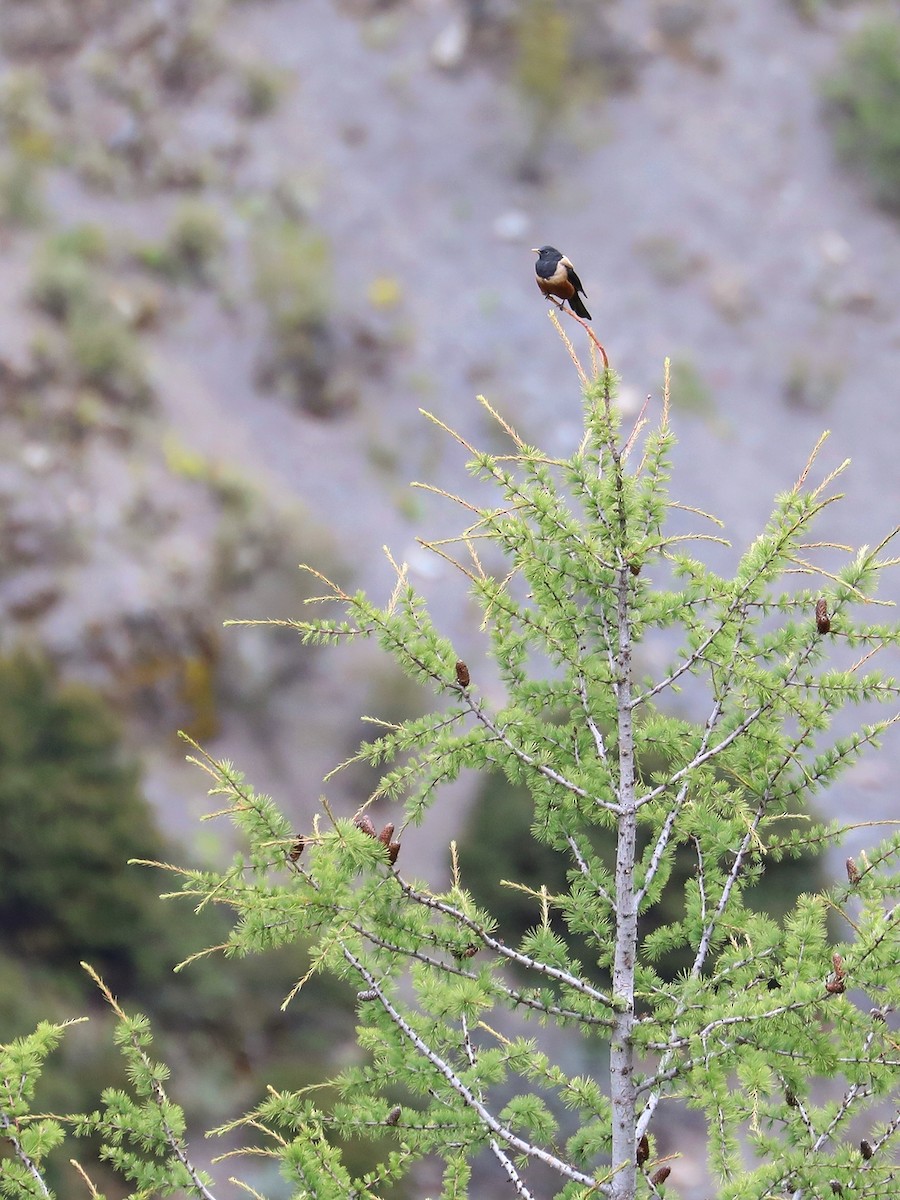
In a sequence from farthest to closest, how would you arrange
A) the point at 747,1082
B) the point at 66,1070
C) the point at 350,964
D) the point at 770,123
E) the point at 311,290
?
the point at 770,123 < the point at 311,290 < the point at 66,1070 < the point at 350,964 < the point at 747,1082

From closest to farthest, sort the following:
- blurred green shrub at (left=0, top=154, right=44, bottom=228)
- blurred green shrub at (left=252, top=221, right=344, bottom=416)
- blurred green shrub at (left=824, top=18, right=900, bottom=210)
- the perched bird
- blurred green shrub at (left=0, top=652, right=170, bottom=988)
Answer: the perched bird
blurred green shrub at (left=0, top=652, right=170, bottom=988)
blurred green shrub at (left=252, top=221, right=344, bottom=416)
blurred green shrub at (left=0, top=154, right=44, bottom=228)
blurred green shrub at (left=824, top=18, right=900, bottom=210)

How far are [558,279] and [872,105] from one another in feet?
70.2

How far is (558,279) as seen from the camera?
3.60 meters

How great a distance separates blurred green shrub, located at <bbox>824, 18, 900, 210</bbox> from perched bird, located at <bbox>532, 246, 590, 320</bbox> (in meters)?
20.9

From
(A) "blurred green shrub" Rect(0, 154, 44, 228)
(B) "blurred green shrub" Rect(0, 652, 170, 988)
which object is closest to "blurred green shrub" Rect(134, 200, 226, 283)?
(A) "blurred green shrub" Rect(0, 154, 44, 228)

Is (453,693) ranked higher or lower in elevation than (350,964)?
higher

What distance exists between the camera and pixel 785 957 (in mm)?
3092

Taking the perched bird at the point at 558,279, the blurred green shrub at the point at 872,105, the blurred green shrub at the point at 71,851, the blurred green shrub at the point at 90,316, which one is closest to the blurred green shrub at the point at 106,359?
the blurred green shrub at the point at 90,316

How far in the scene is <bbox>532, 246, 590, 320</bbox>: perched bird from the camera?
11.8 feet

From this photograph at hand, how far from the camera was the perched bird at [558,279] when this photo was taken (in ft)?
11.8

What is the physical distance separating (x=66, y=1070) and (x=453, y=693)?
28.1 feet

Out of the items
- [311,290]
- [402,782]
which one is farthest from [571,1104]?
[311,290]

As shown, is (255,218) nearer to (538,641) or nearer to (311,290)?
(311,290)

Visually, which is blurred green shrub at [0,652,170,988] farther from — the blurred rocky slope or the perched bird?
the perched bird
